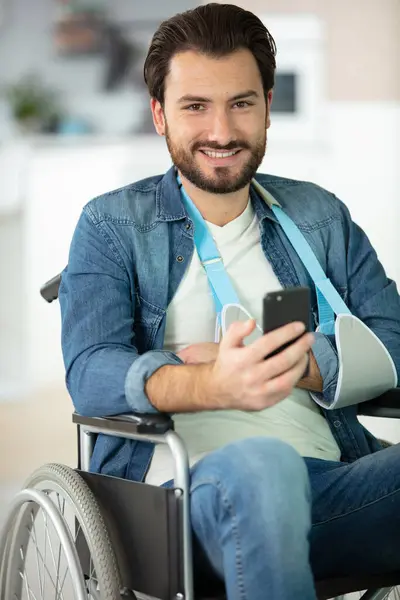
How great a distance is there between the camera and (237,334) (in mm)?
1396

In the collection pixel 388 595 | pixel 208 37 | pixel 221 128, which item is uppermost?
pixel 208 37

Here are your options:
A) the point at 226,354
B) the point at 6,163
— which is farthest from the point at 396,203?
the point at 226,354

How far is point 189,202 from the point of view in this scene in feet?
6.24

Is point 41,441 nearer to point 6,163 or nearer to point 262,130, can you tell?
point 6,163

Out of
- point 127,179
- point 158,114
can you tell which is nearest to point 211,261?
point 158,114

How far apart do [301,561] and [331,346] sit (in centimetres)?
52

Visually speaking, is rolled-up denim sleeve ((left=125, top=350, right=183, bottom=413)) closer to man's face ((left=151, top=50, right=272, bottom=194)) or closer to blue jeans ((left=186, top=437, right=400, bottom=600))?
blue jeans ((left=186, top=437, right=400, bottom=600))

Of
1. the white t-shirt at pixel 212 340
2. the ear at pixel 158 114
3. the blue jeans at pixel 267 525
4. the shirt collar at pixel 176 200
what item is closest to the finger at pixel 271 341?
the blue jeans at pixel 267 525

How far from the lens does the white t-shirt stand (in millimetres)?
1693

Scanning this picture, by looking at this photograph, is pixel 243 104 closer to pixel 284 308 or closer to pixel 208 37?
pixel 208 37

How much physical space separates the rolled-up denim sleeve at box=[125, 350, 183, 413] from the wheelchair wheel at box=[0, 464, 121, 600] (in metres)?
0.17

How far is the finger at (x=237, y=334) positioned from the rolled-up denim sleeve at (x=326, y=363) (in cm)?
36

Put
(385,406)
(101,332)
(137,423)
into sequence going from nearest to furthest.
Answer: (137,423) → (101,332) → (385,406)

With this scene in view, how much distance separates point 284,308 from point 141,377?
26 centimetres
